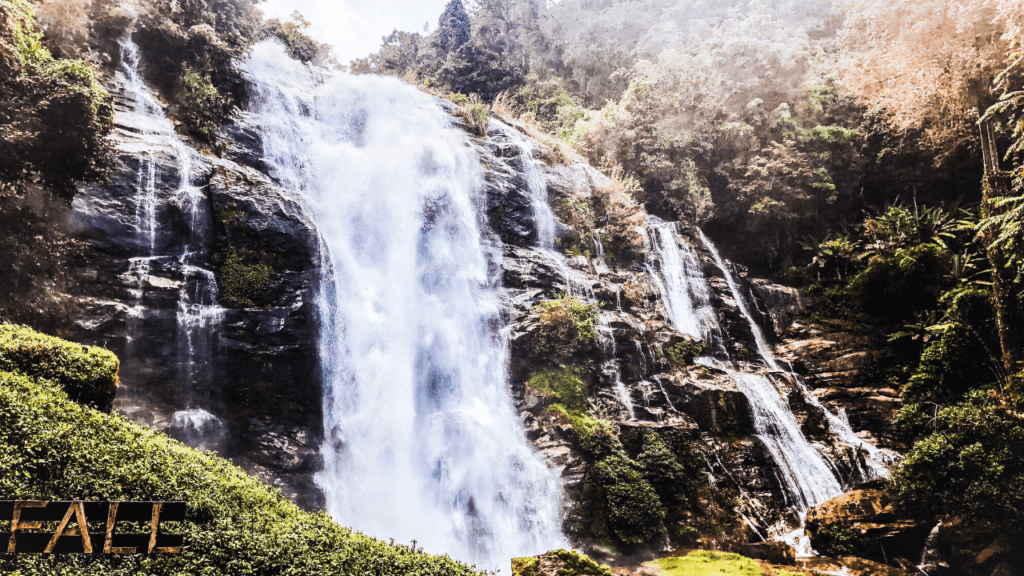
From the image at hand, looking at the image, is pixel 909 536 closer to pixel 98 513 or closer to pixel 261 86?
pixel 98 513

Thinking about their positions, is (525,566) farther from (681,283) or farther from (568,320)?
(681,283)

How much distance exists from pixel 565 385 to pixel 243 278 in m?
7.31

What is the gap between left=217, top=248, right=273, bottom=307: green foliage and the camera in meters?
9.94

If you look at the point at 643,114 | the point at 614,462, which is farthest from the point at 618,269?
the point at 643,114

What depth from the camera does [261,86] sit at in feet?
47.0

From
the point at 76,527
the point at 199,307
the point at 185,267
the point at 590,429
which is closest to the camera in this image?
the point at 76,527

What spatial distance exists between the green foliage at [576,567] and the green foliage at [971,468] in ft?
21.6

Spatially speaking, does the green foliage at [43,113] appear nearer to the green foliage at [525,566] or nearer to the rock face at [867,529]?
the green foliage at [525,566]

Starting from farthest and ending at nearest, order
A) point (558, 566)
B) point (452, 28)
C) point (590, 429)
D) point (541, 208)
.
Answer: point (452, 28), point (541, 208), point (590, 429), point (558, 566)

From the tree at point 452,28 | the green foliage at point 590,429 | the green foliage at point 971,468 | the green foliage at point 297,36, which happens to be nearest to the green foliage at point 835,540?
the green foliage at point 971,468

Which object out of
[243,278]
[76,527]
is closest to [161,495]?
[76,527]

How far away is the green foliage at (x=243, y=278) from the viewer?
9938 millimetres

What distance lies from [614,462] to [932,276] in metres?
10.2

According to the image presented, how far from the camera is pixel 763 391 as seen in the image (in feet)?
42.3
